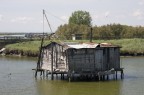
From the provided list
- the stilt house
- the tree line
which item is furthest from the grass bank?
the stilt house

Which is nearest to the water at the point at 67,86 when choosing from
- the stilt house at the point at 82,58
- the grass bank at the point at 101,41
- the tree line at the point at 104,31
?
the stilt house at the point at 82,58

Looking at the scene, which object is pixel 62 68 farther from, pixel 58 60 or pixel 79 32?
pixel 79 32

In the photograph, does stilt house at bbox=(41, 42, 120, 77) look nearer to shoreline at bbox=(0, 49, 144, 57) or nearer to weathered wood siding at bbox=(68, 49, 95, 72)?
weathered wood siding at bbox=(68, 49, 95, 72)

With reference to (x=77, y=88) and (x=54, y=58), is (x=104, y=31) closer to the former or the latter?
(x=54, y=58)

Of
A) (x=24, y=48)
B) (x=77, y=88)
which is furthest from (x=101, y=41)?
(x=77, y=88)

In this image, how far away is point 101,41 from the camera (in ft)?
347

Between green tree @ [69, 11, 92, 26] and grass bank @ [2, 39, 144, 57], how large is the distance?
107 ft

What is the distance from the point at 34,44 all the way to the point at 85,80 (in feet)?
181

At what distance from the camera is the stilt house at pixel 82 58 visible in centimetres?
5428

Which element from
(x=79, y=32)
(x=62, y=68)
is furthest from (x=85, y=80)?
(x=79, y=32)

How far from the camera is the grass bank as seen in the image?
3856 inches

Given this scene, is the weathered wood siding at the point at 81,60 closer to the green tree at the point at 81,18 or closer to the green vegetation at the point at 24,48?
the green vegetation at the point at 24,48

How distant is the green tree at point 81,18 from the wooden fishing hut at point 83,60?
3370 inches

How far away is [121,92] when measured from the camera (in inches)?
1875
